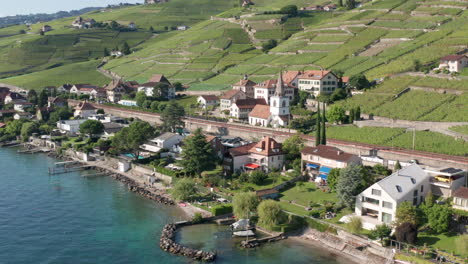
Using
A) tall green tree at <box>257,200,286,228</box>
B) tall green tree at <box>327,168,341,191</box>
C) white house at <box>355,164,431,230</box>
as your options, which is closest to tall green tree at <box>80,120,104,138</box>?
tall green tree at <box>257,200,286,228</box>

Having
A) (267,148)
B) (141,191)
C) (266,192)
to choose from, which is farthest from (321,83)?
(141,191)

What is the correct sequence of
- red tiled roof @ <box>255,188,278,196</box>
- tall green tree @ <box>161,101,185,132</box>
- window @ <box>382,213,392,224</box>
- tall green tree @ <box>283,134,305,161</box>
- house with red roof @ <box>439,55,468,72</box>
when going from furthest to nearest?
tall green tree @ <box>161,101,185,132</box>, house with red roof @ <box>439,55,468,72</box>, tall green tree @ <box>283,134,305,161</box>, red tiled roof @ <box>255,188,278,196</box>, window @ <box>382,213,392,224</box>

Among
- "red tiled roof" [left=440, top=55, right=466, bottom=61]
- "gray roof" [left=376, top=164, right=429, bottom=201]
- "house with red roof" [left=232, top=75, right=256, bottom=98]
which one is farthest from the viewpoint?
"house with red roof" [left=232, top=75, right=256, bottom=98]

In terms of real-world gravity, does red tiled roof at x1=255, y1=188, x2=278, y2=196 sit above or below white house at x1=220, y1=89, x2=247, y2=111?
below

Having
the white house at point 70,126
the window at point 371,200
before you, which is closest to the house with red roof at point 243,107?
the white house at point 70,126

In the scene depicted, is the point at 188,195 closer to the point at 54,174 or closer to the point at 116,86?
the point at 54,174

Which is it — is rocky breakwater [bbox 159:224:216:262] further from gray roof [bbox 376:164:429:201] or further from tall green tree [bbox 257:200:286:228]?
gray roof [bbox 376:164:429:201]

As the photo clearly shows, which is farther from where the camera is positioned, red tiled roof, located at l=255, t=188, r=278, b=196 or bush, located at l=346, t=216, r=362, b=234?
red tiled roof, located at l=255, t=188, r=278, b=196
